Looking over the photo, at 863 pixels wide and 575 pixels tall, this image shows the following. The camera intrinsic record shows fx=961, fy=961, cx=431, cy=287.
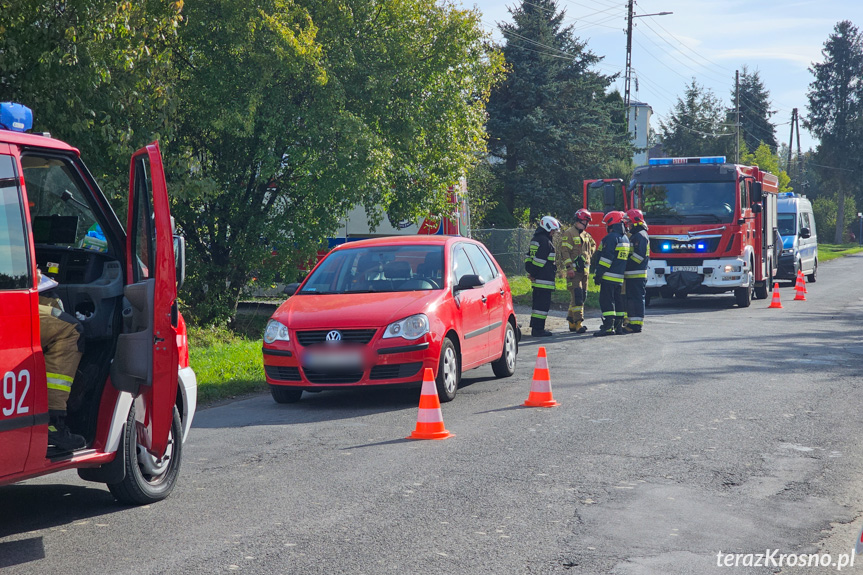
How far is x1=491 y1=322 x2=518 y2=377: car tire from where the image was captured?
36.7ft

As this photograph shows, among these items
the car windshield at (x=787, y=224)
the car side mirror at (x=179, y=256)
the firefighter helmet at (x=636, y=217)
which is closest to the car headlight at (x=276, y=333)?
the car side mirror at (x=179, y=256)

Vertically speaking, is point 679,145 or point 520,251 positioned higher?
point 679,145

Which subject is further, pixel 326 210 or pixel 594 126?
pixel 594 126

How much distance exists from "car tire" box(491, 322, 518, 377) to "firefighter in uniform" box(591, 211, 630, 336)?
15.3 ft

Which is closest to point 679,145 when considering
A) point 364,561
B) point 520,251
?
point 520,251

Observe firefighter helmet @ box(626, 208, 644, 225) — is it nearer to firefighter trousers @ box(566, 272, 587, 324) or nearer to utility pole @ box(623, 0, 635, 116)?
firefighter trousers @ box(566, 272, 587, 324)

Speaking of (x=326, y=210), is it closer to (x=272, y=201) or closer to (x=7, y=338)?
(x=272, y=201)

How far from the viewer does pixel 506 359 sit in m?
11.2

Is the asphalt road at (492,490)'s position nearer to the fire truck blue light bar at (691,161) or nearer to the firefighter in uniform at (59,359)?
the firefighter in uniform at (59,359)

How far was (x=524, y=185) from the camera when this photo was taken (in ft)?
135

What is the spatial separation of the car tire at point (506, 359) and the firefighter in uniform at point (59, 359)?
6494mm

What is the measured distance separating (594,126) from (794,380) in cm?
3141

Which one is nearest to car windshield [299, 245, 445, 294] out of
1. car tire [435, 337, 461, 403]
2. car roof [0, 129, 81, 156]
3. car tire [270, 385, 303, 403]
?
car tire [435, 337, 461, 403]

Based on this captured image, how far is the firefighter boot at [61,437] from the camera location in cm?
514
